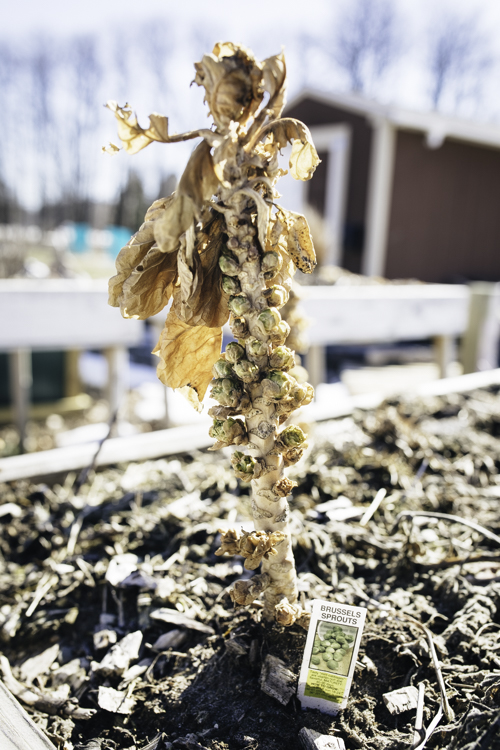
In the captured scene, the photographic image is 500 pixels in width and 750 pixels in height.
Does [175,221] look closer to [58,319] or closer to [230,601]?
[230,601]

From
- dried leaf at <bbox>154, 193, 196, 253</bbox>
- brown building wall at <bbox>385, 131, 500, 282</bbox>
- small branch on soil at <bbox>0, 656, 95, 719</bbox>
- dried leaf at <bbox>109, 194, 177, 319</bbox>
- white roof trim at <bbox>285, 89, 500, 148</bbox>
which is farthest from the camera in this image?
brown building wall at <bbox>385, 131, 500, 282</bbox>

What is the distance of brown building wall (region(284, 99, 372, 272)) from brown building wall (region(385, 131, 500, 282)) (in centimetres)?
52

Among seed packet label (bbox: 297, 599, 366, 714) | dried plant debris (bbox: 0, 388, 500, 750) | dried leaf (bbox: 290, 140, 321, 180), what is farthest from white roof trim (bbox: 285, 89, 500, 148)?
seed packet label (bbox: 297, 599, 366, 714)

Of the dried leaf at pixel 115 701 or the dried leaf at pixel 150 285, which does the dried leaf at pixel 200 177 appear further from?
the dried leaf at pixel 115 701

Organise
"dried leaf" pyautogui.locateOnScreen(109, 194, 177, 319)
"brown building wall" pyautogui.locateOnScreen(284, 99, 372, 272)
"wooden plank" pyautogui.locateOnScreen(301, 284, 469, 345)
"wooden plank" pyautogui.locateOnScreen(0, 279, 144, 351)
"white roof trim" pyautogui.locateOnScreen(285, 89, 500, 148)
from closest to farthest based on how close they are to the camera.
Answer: "dried leaf" pyautogui.locateOnScreen(109, 194, 177, 319) < "wooden plank" pyautogui.locateOnScreen(0, 279, 144, 351) < "wooden plank" pyautogui.locateOnScreen(301, 284, 469, 345) < "white roof trim" pyautogui.locateOnScreen(285, 89, 500, 148) < "brown building wall" pyautogui.locateOnScreen(284, 99, 372, 272)

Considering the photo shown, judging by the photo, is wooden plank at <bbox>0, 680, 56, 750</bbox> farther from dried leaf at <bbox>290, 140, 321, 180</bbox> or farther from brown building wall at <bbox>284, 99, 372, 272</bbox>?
brown building wall at <bbox>284, 99, 372, 272</bbox>

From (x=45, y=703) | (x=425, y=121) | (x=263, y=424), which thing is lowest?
(x=45, y=703)

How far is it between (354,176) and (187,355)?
967 cm

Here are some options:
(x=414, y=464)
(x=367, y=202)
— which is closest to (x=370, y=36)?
(x=367, y=202)

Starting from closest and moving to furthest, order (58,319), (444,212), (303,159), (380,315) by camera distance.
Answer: (303,159)
(58,319)
(380,315)
(444,212)

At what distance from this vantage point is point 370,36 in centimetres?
2138

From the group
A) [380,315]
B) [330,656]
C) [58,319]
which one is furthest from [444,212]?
[330,656]

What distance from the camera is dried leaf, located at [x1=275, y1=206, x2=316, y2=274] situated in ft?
2.82

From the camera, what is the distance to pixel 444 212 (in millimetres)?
10367
